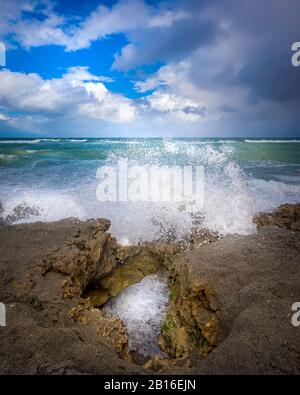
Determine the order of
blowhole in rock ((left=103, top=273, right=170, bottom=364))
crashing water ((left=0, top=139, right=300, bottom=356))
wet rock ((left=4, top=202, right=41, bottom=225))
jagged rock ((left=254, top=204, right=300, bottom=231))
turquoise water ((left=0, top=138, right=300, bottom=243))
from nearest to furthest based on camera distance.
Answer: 1. blowhole in rock ((left=103, top=273, right=170, bottom=364))
2. crashing water ((left=0, top=139, right=300, bottom=356))
3. jagged rock ((left=254, top=204, right=300, bottom=231))
4. turquoise water ((left=0, top=138, right=300, bottom=243))
5. wet rock ((left=4, top=202, right=41, bottom=225))

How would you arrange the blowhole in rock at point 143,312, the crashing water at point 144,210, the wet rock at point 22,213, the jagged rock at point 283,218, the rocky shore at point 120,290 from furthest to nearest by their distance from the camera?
the wet rock at point 22,213, the jagged rock at point 283,218, the crashing water at point 144,210, the blowhole in rock at point 143,312, the rocky shore at point 120,290

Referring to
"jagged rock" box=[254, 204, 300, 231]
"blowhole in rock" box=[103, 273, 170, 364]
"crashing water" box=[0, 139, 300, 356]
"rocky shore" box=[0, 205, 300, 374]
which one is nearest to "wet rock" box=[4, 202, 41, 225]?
"crashing water" box=[0, 139, 300, 356]

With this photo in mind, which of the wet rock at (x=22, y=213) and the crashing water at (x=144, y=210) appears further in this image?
the wet rock at (x=22, y=213)

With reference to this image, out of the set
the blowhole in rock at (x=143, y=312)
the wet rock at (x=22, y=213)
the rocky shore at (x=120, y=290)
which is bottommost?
the blowhole in rock at (x=143, y=312)

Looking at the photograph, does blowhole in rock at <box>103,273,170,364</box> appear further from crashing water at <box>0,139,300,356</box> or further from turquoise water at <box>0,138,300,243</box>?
turquoise water at <box>0,138,300,243</box>

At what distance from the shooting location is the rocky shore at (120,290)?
253 cm

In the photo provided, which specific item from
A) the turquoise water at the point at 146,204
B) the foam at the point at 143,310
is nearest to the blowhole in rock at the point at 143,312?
the foam at the point at 143,310

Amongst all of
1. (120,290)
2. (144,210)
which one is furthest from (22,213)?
(120,290)

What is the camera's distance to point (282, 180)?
12086mm

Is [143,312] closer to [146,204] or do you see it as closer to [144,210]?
[144,210]

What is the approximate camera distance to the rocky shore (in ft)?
8.30

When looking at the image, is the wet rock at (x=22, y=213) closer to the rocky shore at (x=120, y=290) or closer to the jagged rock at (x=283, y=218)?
the rocky shore at (x=120, y=290)

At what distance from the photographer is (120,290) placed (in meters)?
5.67

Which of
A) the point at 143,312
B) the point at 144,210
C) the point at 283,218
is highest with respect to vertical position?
the point at 283,218
